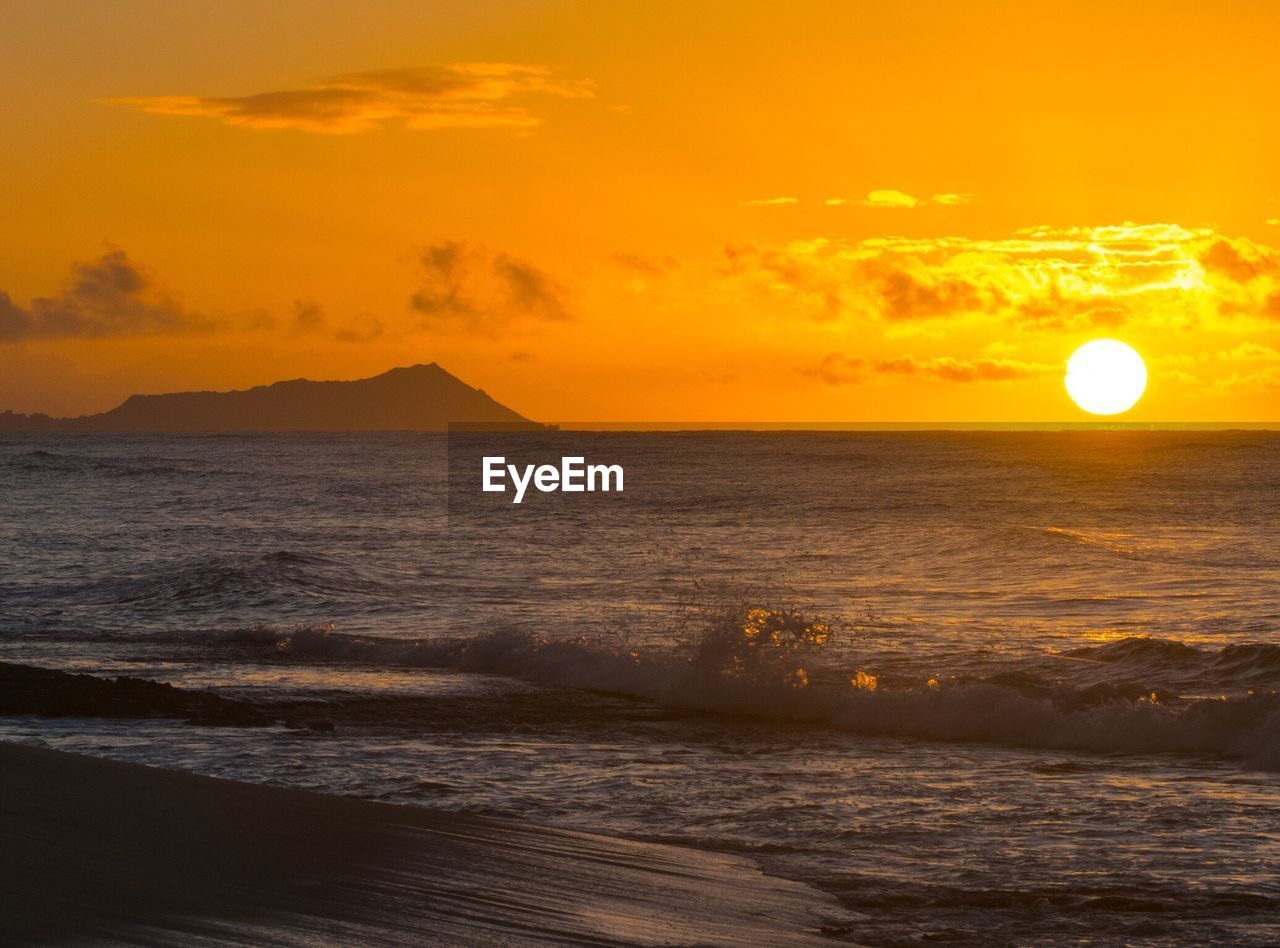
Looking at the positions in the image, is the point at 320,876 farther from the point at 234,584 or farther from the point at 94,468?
the point at 94,468

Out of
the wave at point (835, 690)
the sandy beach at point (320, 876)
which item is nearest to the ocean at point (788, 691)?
the wave at point (835, 690)

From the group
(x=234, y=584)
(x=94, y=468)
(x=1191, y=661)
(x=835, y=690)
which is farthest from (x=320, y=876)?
(x=94, y=468)

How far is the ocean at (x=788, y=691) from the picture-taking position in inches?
350

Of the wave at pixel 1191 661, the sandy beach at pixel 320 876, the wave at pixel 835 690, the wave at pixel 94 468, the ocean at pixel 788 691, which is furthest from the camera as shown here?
the wave at pixel 94 468

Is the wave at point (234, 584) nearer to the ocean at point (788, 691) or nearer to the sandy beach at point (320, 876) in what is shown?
the ocean at point (788, 691)

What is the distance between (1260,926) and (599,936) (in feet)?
12.4

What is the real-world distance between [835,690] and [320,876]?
945 cm

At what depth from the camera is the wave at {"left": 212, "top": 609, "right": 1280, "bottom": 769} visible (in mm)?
13453

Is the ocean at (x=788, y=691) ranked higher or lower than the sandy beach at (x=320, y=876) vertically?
lower

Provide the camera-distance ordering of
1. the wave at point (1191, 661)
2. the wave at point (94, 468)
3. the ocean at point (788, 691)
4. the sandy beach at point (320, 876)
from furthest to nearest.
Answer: the wave at point (94, 468) < the wave at point (1191, 661) < the ocean at point (788, 691) < the sandy beach at point (320, 876)

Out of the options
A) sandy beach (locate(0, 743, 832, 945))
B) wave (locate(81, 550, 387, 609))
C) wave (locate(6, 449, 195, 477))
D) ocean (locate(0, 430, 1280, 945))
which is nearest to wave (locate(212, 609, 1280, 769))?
ocean (locate(0, 430, 1280, 945))

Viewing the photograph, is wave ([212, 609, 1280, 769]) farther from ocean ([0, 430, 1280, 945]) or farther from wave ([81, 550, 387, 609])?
wave ([81, 550, 387, 609])

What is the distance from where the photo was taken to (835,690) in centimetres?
1580

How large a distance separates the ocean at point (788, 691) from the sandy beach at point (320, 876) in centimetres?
80
